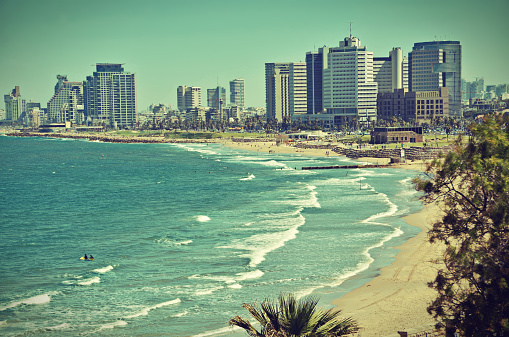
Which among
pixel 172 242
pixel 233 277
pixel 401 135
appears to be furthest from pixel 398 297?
pixel 401 135

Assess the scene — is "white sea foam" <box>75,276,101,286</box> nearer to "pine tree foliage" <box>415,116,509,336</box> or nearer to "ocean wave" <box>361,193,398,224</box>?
"pine tree foliage" <box>415,116,509,336</box>

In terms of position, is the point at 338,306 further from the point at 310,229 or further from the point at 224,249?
the point at 310,229

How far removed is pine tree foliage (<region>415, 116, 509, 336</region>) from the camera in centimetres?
2328

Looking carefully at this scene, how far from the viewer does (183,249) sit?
5634cm

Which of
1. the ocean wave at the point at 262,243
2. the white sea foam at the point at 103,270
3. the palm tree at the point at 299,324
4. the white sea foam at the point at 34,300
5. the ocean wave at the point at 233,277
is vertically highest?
the palm tree at the point at 299,324

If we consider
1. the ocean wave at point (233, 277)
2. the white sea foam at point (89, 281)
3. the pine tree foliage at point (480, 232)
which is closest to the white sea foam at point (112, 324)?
the white sea foam at point (89, 281)

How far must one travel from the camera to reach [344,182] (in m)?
111

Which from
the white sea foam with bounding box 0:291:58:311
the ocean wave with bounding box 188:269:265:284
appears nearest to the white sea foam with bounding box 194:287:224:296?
the ocean wave with bounding box 188:269:265:284

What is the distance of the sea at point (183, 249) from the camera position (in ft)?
128

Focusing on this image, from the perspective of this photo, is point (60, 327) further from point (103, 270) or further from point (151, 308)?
point (103, 270)

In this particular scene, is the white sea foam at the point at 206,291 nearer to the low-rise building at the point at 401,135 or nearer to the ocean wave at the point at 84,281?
the ocean wave at the point at 84,281

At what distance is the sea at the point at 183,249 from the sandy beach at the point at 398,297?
4.92ft

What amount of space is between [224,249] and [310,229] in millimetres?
12869

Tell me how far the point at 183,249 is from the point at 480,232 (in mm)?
35373
